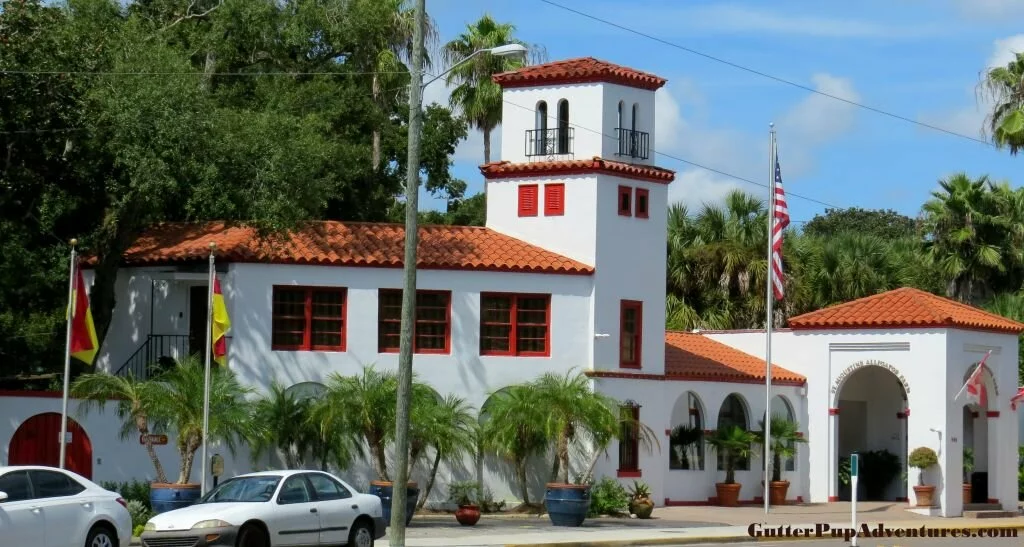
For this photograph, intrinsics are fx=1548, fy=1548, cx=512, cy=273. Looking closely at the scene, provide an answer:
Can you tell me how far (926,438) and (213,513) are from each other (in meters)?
→ 22.8

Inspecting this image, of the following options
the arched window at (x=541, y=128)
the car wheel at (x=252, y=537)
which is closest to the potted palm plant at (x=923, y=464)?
the arched window at (x=541, y=128)

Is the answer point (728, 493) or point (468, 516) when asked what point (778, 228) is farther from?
point (468, 516)

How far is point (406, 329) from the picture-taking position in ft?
78.1

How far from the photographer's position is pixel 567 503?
106ft

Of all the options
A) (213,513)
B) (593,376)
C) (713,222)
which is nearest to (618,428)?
(593,376)

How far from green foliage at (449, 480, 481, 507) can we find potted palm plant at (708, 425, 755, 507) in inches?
305

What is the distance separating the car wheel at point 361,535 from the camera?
2412 centimetres

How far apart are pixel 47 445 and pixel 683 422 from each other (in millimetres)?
16668

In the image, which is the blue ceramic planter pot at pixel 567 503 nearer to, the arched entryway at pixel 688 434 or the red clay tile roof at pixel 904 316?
the arched entryway at pixel 688 434

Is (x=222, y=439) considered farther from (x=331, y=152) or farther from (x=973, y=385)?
(x=973, y=385)

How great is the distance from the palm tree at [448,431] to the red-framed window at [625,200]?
6.08 m

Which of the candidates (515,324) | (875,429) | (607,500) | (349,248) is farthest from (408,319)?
(875,429)

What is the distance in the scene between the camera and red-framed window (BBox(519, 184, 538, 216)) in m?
37.5

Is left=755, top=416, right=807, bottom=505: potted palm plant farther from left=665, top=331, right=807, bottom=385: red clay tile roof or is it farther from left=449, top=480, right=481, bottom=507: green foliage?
left=449, top=480, right=481, bottom=507: green foliage
